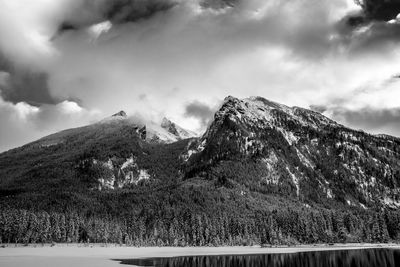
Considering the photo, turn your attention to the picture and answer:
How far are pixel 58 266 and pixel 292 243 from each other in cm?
14982

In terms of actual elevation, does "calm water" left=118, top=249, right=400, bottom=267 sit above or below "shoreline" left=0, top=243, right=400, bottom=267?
below

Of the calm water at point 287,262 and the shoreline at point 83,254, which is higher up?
the shoreline at point 83,254

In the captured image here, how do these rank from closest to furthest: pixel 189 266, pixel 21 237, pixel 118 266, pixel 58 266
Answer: pixel 58 266, pixel 118 266, pixel 189 266, pixel 21 237

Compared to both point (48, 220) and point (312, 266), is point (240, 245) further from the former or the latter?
point (312, 266)

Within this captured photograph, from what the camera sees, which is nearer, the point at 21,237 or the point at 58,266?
the point at 58,266

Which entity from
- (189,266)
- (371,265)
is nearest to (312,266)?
(371,265)

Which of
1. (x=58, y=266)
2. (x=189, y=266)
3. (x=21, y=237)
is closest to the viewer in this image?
(x=58, y=266)

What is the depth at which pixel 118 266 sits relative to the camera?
79.0m

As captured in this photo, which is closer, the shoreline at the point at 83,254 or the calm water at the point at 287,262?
the shoreline at the point at 83,254

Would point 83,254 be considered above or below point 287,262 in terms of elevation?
above

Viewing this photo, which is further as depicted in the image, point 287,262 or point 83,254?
point 83,254

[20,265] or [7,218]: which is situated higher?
[7,218]

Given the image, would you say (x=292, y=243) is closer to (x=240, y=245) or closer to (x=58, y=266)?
(x=240, y=245)

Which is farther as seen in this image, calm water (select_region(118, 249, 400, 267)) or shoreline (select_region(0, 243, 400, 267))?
calm water (select_region(118, 249, 400, 267))
